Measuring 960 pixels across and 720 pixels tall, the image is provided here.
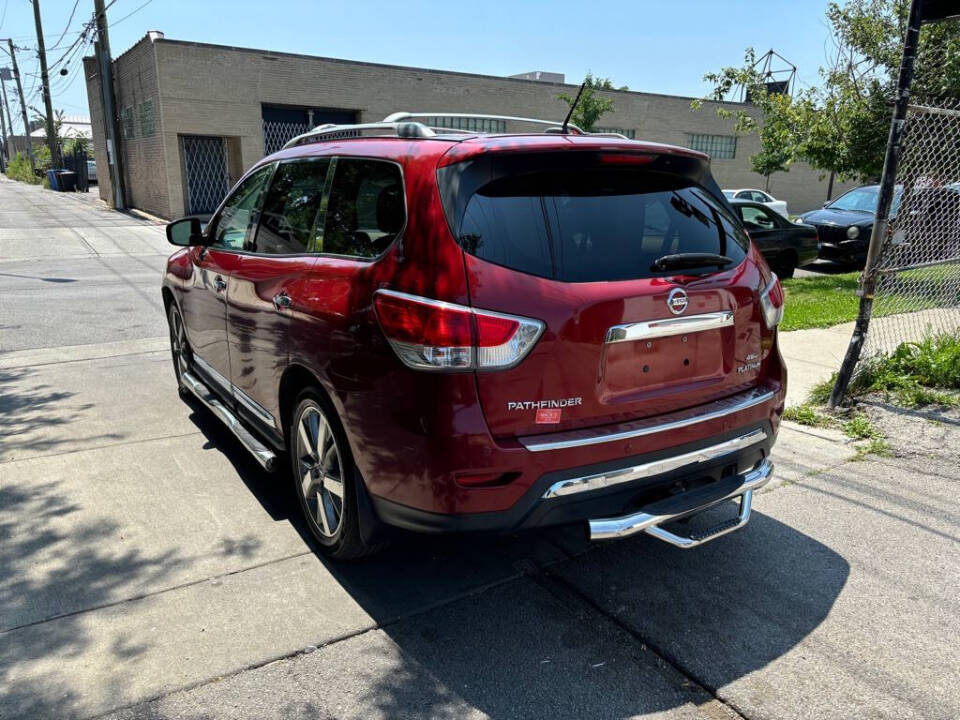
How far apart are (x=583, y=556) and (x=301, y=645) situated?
1.40 m

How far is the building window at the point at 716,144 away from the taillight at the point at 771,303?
113ft

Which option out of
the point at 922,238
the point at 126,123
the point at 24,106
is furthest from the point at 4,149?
the point at 922,238

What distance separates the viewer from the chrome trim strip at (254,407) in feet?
13.1

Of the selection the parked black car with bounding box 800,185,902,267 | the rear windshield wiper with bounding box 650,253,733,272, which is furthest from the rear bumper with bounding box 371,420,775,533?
the parked black car with bounding box 800,185,902,267

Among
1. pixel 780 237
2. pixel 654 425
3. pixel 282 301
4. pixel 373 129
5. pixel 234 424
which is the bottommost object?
pixel 234 424

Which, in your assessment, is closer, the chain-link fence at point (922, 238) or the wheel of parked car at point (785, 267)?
the chain-link fence at point (922, 238)

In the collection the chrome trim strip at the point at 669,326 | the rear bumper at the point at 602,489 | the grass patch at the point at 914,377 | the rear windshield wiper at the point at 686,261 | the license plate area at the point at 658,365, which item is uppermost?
the rear windshield wiper at the point at 686,261

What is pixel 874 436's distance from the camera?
532 centimetres

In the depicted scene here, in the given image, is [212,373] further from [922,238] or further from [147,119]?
[147,119]

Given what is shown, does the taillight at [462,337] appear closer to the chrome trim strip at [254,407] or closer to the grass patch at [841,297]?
the chrome trim strip at [254,407]

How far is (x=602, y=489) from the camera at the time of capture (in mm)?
2861

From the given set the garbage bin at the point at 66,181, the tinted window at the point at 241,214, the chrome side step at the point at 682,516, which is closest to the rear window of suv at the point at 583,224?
the chrome side step at the point at 682,516

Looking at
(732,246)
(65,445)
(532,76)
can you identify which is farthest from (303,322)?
(532,76)

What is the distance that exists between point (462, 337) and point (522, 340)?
0.22 metres
